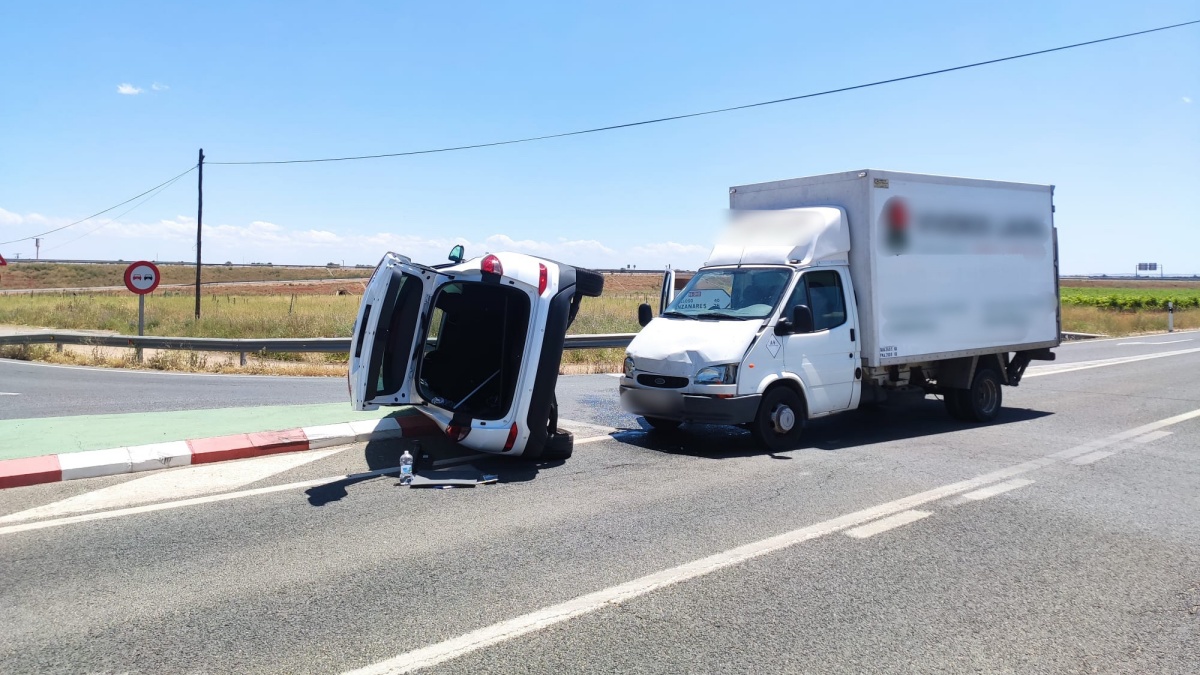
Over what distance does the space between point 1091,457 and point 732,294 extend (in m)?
3.88

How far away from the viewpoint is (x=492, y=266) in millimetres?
7504

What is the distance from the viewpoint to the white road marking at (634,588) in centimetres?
380

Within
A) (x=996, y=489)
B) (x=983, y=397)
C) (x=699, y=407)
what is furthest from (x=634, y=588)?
(x=983, y=397)

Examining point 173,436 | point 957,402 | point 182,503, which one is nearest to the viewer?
point 182,503

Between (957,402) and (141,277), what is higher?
(141,277)

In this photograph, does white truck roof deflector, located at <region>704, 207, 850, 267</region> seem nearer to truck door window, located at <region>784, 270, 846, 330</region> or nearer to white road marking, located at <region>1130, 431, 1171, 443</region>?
truck door window, located at <region>784, 270, 846, 330</region>

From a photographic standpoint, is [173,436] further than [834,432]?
No

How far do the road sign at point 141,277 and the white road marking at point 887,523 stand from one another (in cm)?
1625

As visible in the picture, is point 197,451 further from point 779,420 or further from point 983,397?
point 983,397

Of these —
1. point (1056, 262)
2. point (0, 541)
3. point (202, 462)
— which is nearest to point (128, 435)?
point (202, 462)

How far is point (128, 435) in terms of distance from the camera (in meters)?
8.16

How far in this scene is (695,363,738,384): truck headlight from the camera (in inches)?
323

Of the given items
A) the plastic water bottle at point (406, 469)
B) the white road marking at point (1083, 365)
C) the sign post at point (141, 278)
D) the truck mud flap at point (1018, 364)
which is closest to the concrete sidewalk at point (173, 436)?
the plastic water bottle at point (406, 469)

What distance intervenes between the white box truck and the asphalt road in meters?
0.81
